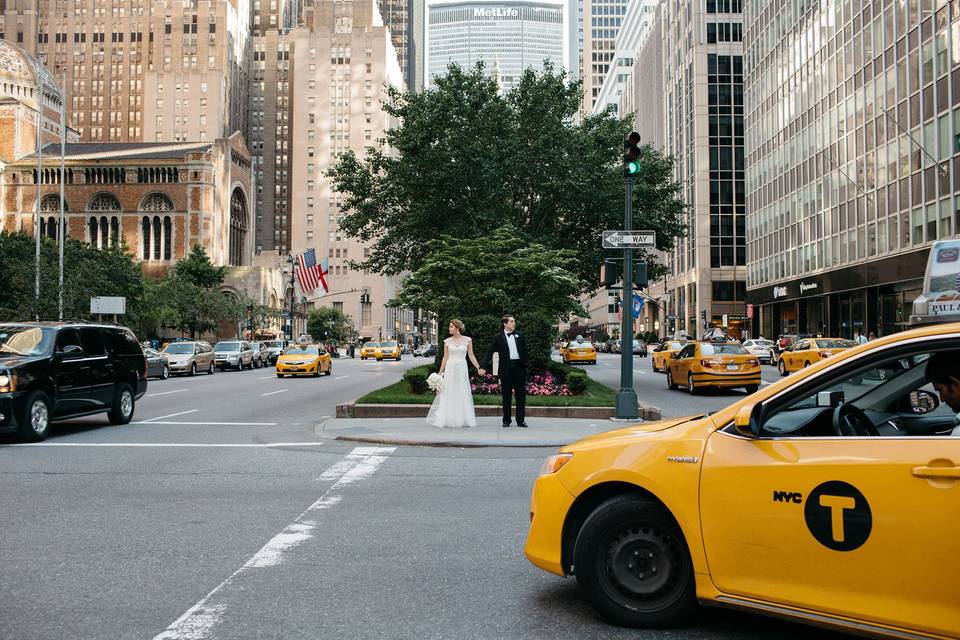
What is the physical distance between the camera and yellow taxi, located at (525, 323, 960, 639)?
3.56 meters

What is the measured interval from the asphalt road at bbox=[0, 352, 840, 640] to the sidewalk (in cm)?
69

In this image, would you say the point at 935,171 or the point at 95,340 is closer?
the point at 95,340

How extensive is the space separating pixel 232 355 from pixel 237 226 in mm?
99987

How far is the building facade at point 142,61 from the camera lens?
159m

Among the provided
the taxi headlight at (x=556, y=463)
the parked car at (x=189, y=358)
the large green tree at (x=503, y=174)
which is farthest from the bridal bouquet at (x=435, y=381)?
the parked car at (x=189, y=358)

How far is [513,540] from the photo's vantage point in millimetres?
6414

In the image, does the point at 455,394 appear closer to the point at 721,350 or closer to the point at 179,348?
the point at 721,350

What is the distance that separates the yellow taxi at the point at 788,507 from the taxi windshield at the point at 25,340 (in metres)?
11.1

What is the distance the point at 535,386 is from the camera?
810 inches

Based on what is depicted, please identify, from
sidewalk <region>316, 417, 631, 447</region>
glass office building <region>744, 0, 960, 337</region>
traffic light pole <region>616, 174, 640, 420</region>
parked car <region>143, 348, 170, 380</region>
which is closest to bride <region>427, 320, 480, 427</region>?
sidewalk <region>316, 417, 631, 447</region>

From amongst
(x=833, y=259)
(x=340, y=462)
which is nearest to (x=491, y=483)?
(x=340, y=462)

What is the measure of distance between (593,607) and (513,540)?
6.32 ft

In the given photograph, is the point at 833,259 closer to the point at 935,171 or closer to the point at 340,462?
the point at 935,171

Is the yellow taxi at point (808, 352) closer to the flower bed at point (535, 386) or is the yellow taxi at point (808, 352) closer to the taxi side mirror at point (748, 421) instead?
the flower bed at point (535, 386)
